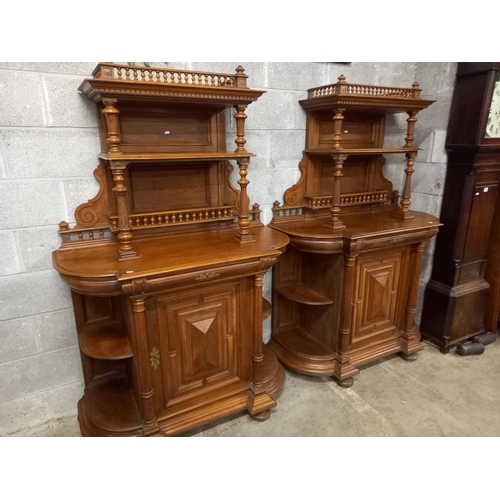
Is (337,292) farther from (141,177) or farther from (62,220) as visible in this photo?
(62,220)

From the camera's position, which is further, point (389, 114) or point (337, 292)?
point (389, 114)

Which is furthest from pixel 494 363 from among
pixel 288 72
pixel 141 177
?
pixel 141 177

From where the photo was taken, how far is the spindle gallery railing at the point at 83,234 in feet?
6.20

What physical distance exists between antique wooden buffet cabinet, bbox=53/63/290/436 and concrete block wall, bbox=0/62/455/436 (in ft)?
0.31

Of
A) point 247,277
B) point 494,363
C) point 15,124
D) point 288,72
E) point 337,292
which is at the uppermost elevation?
point 288,72

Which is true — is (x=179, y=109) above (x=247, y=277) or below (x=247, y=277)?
above

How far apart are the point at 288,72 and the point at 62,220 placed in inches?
62.0

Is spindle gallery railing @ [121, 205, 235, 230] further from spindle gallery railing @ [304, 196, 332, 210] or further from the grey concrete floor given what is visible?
the grey concrete floor

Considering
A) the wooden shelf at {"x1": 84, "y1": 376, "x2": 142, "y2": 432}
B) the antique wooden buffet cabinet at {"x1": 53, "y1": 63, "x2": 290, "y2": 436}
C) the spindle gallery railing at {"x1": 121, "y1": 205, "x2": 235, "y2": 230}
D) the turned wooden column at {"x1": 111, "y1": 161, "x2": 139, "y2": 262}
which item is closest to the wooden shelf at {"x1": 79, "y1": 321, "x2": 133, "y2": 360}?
the antique wooden buffet cabinet at {"x1": 53, "y1": 63, "x2": 290, "y2": 436}

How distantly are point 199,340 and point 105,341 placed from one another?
1.56 ft

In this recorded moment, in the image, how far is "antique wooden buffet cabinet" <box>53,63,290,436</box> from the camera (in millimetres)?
1648

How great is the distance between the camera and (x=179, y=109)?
6.55ft

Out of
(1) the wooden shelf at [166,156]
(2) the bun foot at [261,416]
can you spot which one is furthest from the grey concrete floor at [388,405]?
(1) the wooden shelf at [166,156]

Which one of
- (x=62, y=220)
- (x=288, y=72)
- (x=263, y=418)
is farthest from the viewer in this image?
(x=288, y=72)
